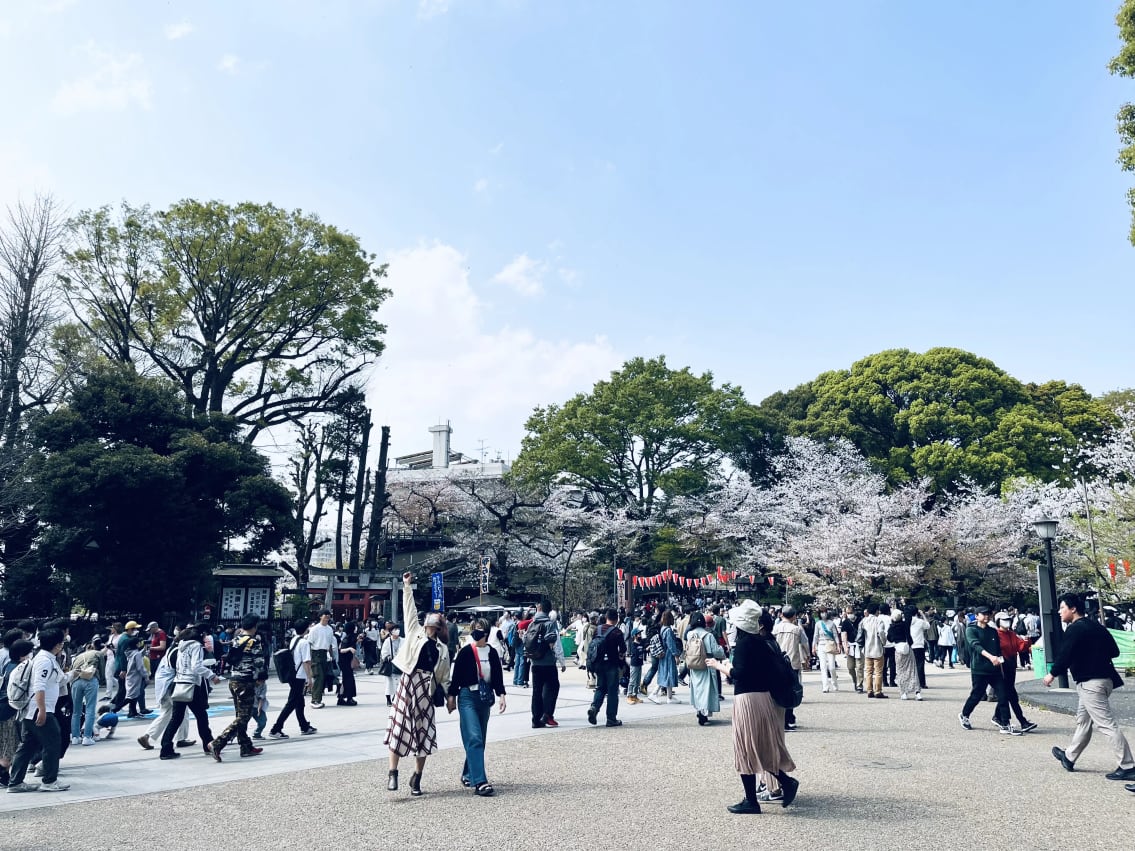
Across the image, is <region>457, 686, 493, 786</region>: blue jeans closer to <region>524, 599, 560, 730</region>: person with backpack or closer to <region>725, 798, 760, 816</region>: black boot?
<region>725, 798, 760, 816</region>: black boot

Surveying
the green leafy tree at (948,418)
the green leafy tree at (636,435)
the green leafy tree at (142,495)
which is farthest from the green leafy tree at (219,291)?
the green leafy tree at (948,418)

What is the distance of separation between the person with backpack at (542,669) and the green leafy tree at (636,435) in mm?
26782

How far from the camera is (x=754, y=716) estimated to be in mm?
6273

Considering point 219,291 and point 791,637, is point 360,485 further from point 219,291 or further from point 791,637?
point 791,637

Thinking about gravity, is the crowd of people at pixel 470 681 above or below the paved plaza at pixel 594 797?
above

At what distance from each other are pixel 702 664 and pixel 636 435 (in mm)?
28003

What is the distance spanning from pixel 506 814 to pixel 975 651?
6.50 meters

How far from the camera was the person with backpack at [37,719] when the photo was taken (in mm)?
7414

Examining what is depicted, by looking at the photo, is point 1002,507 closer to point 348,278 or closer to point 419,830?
point 348,278

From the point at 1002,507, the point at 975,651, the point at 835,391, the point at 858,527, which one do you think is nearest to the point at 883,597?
the point at 858,527

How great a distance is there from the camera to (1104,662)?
725 centimetres

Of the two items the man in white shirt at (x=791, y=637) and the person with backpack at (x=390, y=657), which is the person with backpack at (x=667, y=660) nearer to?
the man in white shirt at (x=791, y=637)

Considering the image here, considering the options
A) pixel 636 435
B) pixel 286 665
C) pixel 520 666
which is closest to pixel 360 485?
pixel 636 435

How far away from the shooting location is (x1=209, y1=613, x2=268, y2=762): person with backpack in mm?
8867
